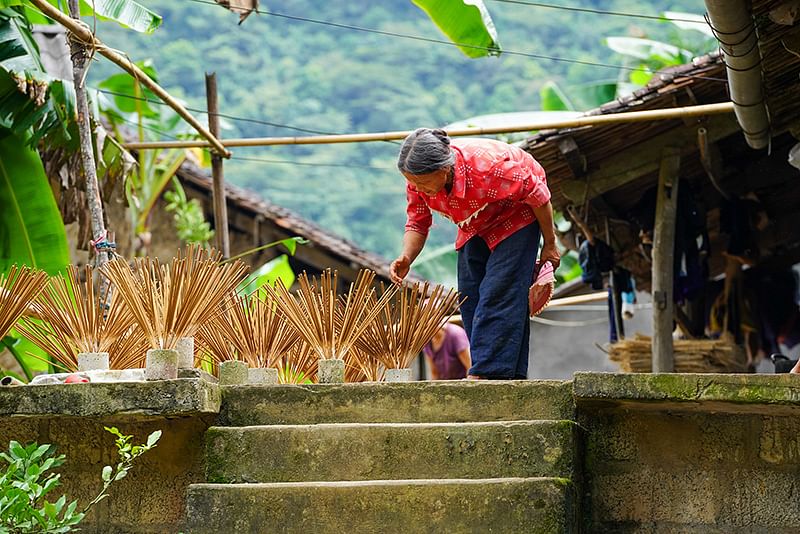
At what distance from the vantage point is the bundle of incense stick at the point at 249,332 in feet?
14.3

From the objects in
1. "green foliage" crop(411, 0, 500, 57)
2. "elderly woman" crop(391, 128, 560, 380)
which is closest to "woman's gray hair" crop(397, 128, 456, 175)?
"elderly woman" crop(391, 128, 560, 380)

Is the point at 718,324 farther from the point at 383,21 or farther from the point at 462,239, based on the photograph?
the point at 383,21

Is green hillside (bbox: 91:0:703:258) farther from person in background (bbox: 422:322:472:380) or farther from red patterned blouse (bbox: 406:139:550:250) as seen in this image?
red patterned blouse (bbox: 406:139:550:250)

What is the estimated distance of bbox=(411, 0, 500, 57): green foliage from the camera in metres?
7.36

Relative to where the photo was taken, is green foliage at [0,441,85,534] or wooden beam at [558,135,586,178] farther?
wooden beam at [558,135,586,178]

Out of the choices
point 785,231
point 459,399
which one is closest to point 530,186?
point 459,399

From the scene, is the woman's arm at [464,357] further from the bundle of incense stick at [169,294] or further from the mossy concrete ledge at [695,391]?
the mossy concrete ledge at [695,391]

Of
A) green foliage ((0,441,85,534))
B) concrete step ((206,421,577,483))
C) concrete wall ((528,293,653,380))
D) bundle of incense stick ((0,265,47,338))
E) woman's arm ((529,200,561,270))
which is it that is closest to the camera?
green foliage ((0,441,85,534))

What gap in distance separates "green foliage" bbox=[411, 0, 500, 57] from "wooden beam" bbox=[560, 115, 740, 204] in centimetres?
102

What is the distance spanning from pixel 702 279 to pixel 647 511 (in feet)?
15.0

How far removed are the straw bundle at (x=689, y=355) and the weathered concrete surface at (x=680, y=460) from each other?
165 inches

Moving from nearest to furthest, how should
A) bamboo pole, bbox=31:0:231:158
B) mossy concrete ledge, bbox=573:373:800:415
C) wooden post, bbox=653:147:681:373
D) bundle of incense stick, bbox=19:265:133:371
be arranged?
mossy concrete ledge, bbox=573:373:800:415 < bundle of incense stick, bbox=19:265:133:371 < bamboo pole, bbox=31:0:231:158 < wooden post, bbox=653:147:681:373

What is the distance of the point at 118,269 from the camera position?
3959mm

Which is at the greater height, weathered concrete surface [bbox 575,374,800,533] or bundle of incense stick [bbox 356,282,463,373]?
bundle of incense stick [bbox 356,282,463,373]
